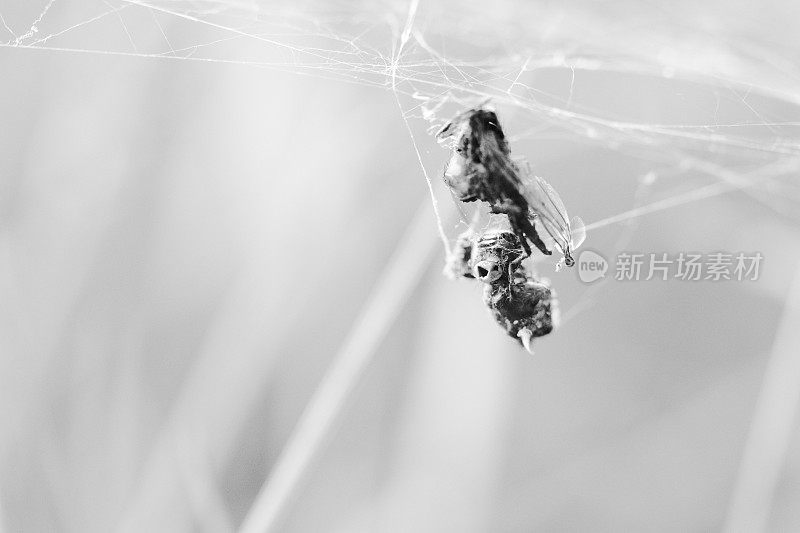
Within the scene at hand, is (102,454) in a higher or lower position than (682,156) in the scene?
lower

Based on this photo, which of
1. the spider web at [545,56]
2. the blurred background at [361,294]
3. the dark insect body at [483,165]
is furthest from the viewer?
the blurred background at [361,294]

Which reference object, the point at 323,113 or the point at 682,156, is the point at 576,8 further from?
the point at 323,113

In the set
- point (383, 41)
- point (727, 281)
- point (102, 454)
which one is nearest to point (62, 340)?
point (102, 454)

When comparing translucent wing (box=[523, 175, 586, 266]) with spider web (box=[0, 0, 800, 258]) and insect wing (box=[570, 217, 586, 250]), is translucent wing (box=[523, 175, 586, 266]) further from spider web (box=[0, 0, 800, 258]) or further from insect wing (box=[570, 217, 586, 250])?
spider web (box=[0, 0, 800, 258])

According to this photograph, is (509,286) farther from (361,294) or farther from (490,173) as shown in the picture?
(361,294)

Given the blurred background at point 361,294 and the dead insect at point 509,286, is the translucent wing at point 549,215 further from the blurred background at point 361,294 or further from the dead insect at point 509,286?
the blurred background at point 361,294

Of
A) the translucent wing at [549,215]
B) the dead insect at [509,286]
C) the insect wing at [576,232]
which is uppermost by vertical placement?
the insect wing at [576,232]

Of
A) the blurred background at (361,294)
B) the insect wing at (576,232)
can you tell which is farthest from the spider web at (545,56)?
the insect wing at (576,232)
